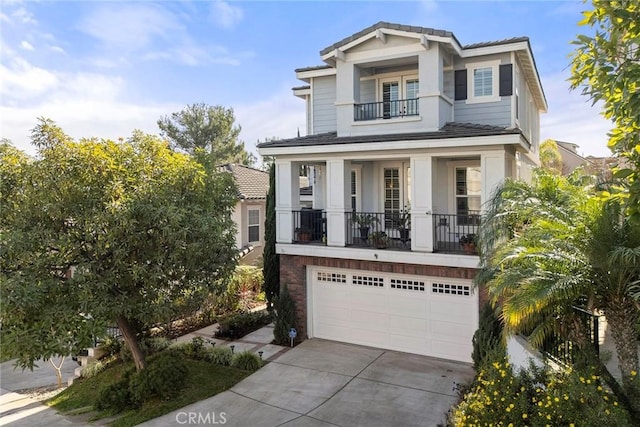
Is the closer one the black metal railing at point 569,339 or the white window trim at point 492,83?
the black metal railing at point 569,339

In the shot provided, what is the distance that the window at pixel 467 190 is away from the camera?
1328 centimetres

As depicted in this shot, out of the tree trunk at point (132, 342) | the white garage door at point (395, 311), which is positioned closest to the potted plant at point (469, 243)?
the white garage door at point (395, 311)

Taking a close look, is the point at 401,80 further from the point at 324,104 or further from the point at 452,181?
the point at 452,181

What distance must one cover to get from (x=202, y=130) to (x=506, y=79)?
103 feet

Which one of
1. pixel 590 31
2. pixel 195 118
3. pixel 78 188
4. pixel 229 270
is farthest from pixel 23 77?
pixel 195 118

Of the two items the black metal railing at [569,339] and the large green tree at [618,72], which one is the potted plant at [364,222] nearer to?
the black metal railing at [569,339]

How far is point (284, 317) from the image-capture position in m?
13.0

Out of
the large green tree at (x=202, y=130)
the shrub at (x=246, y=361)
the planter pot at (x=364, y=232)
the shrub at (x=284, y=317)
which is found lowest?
the shrub at (x=246, y=361)

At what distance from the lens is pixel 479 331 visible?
10.2 metres

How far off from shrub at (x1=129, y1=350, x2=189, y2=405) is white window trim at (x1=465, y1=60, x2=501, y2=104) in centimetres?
1095

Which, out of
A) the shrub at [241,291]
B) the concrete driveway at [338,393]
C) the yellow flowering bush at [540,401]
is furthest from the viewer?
the shrub at [241,291]

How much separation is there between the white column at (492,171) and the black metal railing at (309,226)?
470cm

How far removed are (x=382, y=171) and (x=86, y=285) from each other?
945cm

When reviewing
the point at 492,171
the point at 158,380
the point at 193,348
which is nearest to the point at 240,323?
the point at 193,348
